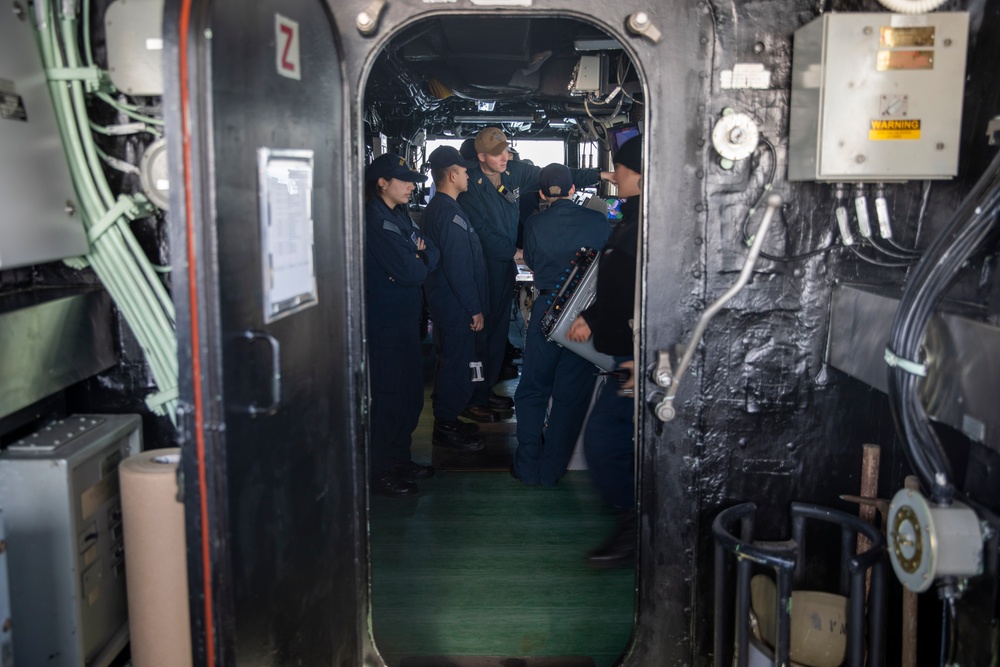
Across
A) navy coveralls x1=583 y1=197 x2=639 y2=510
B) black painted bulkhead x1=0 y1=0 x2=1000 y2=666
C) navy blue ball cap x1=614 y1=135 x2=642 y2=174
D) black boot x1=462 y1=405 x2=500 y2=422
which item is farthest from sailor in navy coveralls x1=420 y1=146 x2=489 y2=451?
black painted bulkhead x1=0 y1=0 x2=1000 y2=666

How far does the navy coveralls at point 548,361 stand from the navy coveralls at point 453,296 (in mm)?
618

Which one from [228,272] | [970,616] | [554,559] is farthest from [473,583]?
[228,272]

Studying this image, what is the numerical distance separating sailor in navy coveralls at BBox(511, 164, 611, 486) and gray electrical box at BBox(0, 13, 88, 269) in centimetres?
276

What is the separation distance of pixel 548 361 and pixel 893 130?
2.67 meters

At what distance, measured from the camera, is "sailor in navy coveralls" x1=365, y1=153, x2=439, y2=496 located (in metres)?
4.71

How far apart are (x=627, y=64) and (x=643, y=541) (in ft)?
11.0

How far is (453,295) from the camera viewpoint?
5.62 meters

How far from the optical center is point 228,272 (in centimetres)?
178

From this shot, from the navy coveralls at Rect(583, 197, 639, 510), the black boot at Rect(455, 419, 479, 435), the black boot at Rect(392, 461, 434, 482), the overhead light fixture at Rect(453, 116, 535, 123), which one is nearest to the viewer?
the navy coveralls at Rect(583, 197, 639, 510)

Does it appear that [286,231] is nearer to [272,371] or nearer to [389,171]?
[272,371]

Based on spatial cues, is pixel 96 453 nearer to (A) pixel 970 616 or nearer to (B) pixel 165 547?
(B) pixel 165 547

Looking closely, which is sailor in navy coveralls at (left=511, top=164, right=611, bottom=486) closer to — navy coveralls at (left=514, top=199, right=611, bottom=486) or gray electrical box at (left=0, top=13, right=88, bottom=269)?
navy coveralls at (left=514, top=199, right=611, bottom=486)

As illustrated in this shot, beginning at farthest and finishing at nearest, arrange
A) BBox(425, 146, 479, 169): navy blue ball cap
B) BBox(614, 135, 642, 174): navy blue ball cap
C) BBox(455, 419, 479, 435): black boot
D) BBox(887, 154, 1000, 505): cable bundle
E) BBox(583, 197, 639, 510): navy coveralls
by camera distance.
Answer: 1. BBox(455, 419, 479, 435): black boot
2. BBox(425, 146, 479, 169): navy blue ball cap
3. BBox(614, 135, 642, 174): navy blue ball cap
4. BBox(583, 197, 639, 510): navy coveralls
5. BBox(887, 154, 1000, 505): cable bundle

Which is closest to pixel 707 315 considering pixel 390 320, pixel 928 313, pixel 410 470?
pixel 928 313
